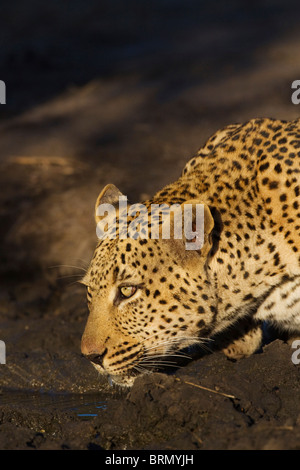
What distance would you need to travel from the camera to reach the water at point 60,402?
787cm

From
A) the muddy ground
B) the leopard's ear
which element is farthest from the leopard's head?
the leopard's ear

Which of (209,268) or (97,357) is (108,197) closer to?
(209,268)

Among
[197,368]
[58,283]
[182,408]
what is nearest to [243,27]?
[58,283]

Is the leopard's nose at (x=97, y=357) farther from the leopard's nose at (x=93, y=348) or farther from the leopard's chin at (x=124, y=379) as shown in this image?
the leopard's chin at (x=124, y=379)

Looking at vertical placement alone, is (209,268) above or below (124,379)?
above

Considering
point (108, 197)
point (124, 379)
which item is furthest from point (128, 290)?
point (108, 197)

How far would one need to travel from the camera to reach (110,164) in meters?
14.6

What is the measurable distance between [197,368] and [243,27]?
1229 centimetres

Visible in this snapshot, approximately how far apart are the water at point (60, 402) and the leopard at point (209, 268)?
0.78 m

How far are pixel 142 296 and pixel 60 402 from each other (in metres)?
1.93

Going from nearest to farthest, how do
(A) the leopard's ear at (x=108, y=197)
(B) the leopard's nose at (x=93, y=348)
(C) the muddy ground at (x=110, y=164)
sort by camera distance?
(C) the muddy ground at (x=110, y=164) < (B) the leopard's nose at (x=93, y=348) < (A) the leopard's ear at (x=108, y=197)

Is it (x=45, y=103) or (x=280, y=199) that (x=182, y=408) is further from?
(x=45, y=103)

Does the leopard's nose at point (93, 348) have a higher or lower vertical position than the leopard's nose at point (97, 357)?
higher

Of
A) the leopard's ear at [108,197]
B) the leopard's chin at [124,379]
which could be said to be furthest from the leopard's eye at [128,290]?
the leopard's ear at [108,197]
